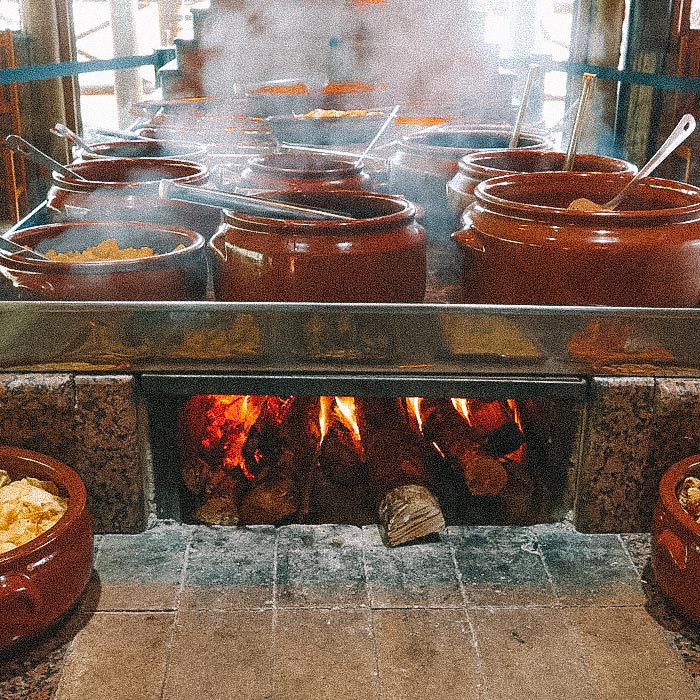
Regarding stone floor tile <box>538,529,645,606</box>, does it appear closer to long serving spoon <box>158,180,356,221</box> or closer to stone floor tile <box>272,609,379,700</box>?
stone floor tile <box>272,609,379,700</box>

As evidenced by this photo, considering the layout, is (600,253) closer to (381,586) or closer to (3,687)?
(381,586)

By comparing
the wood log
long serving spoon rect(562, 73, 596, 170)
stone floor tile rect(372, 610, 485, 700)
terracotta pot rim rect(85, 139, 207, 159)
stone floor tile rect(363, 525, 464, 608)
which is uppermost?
long serving spoon rect(562, 73, 596, 170)

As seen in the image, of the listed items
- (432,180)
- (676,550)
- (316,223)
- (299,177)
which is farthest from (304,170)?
(676,550)

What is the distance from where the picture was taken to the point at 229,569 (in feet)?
8.48

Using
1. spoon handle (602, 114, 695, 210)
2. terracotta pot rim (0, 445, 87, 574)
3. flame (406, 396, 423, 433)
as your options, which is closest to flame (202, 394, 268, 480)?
flame (406, 396, 423, 433)

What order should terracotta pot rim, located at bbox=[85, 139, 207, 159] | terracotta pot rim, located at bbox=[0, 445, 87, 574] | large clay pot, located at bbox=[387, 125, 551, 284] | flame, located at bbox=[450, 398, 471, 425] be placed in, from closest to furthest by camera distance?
terracotta pot rim, located at bbox=[0, 445, 87, 574] < flame, located at bbox=[450, 398, 471, 425] < large clay pot, located at bbox=[387, 125, 551, 284] < terracotta pot rim, located at bbox=[85, 139, 207, 159]

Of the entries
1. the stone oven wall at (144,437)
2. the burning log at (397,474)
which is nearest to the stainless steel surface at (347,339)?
the stone oven wall at (144,437)

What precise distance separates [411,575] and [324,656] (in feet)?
→ 1.43

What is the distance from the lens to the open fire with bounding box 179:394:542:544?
9.32ft

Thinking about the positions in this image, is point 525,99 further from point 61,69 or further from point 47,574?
point 61,69

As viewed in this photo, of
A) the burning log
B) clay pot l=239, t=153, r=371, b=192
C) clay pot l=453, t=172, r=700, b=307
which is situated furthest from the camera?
clay pot l=239, t=153, r=371, b=192

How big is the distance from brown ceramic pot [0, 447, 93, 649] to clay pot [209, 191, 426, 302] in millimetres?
761

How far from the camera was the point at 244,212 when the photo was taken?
245 centimetres

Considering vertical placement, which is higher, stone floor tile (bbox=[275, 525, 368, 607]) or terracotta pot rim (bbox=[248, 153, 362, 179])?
terracotta pot rim (bbox=[248, 153, 362, 179])
